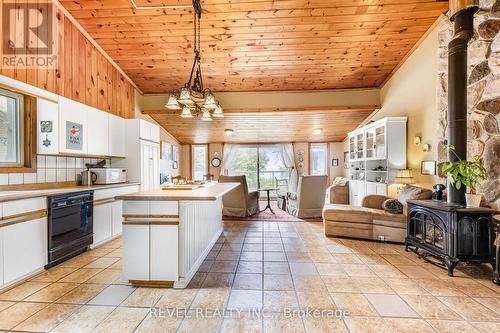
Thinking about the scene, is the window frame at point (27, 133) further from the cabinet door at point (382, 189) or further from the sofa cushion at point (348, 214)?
the cabinet door at point (382, 189)

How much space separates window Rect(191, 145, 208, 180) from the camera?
8.75 meters

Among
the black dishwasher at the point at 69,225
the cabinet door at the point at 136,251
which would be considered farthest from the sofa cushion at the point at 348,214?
the black dishwasher at the point at 69,225

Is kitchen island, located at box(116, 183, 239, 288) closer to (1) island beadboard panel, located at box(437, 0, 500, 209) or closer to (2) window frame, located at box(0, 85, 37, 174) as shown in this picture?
(2) window frame, located at box(0, 85, 37, 174)

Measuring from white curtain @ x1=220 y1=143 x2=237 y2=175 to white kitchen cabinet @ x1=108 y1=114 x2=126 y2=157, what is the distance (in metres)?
4.29

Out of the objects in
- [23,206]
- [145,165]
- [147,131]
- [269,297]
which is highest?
[147,131]

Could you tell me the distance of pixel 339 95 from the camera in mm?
5531

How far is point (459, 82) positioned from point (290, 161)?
19.0 ft

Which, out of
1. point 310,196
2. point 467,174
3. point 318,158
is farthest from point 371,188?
point 318,158

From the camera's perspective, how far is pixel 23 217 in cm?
250

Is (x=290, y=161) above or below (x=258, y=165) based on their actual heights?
above

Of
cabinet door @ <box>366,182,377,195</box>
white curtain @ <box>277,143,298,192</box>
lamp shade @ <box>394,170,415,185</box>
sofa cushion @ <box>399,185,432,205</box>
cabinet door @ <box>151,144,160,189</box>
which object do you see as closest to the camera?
sofa cushion @ <box>399,185,432,205</box>

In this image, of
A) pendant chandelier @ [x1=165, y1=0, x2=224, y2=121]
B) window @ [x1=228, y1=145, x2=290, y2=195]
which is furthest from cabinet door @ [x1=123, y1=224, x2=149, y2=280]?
window @ [x1=228, y1=145, x2=290, y2=195]

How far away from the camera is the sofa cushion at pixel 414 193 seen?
3.41 meters

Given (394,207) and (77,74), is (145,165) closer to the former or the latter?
(77,74)
